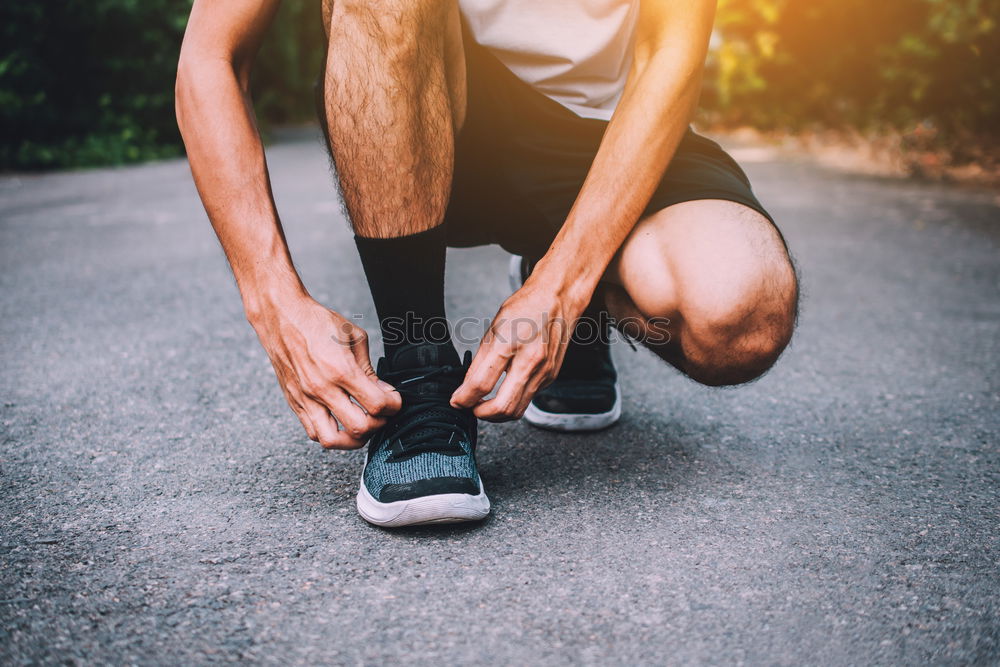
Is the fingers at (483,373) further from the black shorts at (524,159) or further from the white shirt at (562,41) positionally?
the white shirt at (562,41)

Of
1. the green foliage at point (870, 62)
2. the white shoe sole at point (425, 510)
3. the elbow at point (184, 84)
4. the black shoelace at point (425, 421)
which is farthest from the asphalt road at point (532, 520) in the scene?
the green foliage at point (870, 62)

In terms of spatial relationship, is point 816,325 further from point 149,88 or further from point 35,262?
point 149,88

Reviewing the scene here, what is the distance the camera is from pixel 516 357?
128 cm

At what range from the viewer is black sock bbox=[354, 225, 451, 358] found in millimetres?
1377

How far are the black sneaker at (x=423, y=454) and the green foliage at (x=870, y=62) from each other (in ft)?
17.3

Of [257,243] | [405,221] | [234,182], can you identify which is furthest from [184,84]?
[405,221]

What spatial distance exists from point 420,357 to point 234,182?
0.41 metres

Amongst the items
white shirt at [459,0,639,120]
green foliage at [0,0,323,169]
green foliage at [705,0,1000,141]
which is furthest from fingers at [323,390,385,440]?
green foliage at [0,0,323,169]

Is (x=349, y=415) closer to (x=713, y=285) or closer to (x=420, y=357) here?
(x=420, y=357)

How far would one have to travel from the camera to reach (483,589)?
3.72ft

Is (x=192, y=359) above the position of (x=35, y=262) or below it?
above

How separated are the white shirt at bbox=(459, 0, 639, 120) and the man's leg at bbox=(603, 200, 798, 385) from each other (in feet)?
1.16

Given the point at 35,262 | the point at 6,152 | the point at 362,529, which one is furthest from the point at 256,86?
the point at 362,529

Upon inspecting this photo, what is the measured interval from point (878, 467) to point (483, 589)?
861mm
